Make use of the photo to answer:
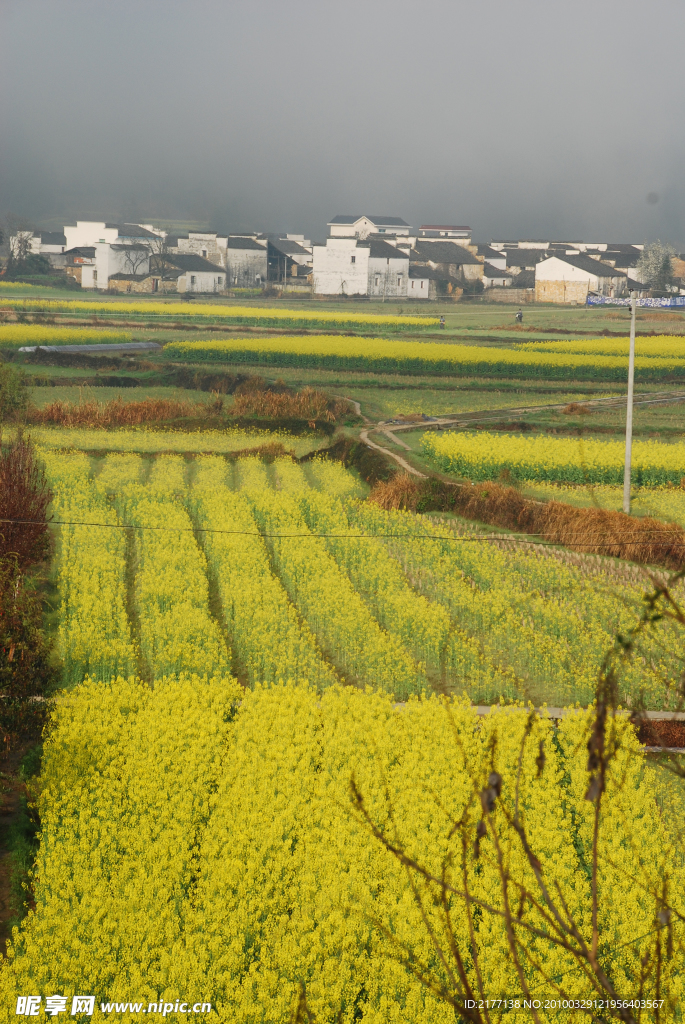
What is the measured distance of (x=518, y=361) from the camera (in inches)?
1741

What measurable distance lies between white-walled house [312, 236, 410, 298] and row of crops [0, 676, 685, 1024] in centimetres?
7808

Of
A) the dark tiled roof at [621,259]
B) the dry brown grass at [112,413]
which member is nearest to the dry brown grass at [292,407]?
the dry brown grass at [112,413]

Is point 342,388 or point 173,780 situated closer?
point 173,780

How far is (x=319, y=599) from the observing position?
46.1 feet

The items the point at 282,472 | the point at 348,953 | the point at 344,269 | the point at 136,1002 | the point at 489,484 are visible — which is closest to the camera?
the point at 136,1002

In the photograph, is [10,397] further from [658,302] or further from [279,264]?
[279,264]

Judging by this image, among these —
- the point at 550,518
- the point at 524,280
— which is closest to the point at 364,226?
the point at 524,280

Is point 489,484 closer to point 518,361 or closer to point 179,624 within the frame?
point 179,624

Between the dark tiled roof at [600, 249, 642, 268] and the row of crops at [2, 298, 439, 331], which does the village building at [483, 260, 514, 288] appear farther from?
the row of crops at [2, 298, 439, 331]

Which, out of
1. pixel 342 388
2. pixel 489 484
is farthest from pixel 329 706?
pixel 342 388

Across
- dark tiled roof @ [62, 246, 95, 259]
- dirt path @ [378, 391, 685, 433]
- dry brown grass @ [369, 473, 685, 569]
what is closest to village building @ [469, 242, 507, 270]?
dark tiled roof @ [62, 246, 95, 259]

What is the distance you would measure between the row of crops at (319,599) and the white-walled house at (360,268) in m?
67.6

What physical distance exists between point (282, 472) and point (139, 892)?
1793 centimetres

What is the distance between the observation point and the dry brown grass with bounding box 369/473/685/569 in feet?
56.0
